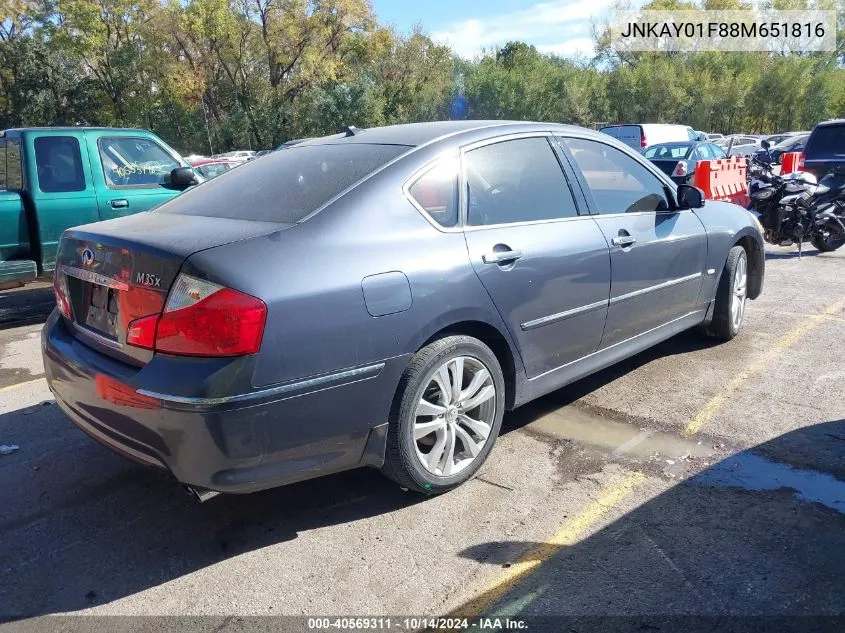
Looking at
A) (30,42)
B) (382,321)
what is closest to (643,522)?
(382,321)

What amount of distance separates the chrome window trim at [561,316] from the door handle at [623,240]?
1.16ft

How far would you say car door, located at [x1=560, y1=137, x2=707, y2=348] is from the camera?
4090 mm

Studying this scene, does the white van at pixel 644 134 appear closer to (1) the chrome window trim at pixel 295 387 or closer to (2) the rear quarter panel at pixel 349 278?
(2) the rear quarter panel at pixel 349 278

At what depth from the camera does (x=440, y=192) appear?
131 inches

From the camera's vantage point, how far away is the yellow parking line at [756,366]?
4.06 m

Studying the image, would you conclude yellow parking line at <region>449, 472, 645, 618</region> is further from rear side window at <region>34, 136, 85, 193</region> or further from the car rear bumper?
rear side window at <region>34, 136, 85, 193</region>

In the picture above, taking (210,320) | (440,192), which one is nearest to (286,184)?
(440,192)

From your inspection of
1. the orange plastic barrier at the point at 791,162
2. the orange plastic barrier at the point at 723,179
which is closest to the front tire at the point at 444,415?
the orange plastic barrier at the point at 723,179

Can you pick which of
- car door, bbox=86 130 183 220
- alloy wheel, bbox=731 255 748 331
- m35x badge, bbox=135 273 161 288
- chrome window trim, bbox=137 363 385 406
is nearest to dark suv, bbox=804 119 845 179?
alloy wheel, bbox=731 255 748 331

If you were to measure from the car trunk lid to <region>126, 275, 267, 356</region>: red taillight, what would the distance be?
9cm

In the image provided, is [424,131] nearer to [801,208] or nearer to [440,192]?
[440,192]

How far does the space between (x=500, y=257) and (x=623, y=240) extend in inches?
43.7

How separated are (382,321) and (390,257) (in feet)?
0.94

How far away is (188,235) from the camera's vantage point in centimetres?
285
